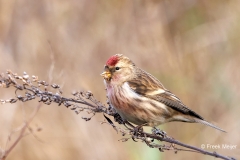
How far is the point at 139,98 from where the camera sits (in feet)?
11.0

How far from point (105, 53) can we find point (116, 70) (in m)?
1.93

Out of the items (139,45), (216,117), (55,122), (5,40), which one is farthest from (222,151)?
(5,40)

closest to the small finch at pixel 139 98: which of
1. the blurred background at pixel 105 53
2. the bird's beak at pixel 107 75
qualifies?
the bird's beak at pixel 107 75

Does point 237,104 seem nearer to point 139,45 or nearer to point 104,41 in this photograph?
point 139,45

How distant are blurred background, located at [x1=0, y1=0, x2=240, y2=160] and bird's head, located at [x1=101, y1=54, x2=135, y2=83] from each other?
4.68 feet

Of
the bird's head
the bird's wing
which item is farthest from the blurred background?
the bird's head

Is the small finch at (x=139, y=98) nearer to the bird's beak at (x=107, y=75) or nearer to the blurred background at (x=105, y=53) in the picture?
the bird's beak at (x=107, y=75)

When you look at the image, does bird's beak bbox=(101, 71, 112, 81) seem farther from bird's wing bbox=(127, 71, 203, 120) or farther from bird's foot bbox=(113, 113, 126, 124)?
bird's foot bbox=(113, 113, 126, 124)

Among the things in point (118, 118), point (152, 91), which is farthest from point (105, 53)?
point (118, 118)

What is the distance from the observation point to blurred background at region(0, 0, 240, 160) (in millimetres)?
4961

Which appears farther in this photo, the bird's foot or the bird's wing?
the bird's wing

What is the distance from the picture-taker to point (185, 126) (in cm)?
500

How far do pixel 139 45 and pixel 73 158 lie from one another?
1431 millimetres

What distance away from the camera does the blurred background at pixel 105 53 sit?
16.3ft
